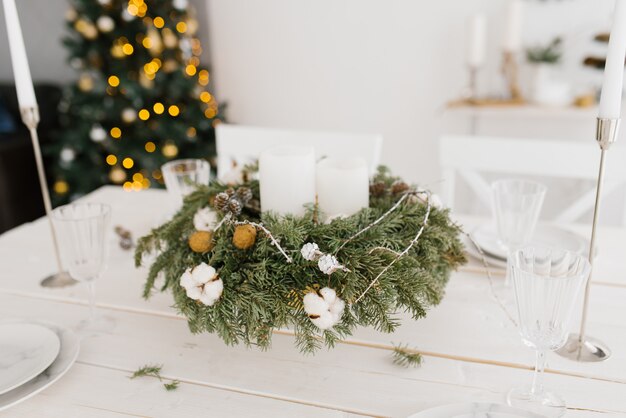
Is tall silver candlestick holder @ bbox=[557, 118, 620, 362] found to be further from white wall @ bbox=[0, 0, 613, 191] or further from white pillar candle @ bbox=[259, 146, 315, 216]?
white wall @ bbox=[0, 0, 613, 191]

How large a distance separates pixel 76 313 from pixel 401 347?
0.61 meters

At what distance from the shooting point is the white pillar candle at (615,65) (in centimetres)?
74

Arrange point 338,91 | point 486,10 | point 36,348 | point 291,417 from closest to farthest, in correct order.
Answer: point 291,417
point 36,348
point 486,10
point 338,91

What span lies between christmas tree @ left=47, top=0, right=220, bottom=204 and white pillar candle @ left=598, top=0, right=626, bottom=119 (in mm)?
2356

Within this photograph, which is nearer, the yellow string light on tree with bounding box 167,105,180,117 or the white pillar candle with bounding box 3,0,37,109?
the white pillar candle with bounding box 3,0,37,109

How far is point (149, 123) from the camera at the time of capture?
2881 millimetres

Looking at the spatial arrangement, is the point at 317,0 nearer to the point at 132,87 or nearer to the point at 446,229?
the point at 132,87

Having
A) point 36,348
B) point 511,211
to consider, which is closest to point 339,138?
point 511,211

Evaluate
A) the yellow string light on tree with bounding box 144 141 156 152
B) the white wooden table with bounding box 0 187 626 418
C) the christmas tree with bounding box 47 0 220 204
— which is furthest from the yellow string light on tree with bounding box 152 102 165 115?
the white wooden table with bounding box 0 187 626 418

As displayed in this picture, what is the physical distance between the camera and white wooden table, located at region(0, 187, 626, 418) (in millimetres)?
755

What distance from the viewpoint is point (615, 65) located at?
0.75 metres

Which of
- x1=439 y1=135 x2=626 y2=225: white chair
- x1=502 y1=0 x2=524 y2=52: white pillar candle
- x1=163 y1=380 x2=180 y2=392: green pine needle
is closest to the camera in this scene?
x1=163 y1=380 x2=180 y2=392: green pine needle

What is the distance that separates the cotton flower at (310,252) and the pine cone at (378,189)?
0.99 ft

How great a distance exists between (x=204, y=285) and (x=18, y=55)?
70 centimetres
